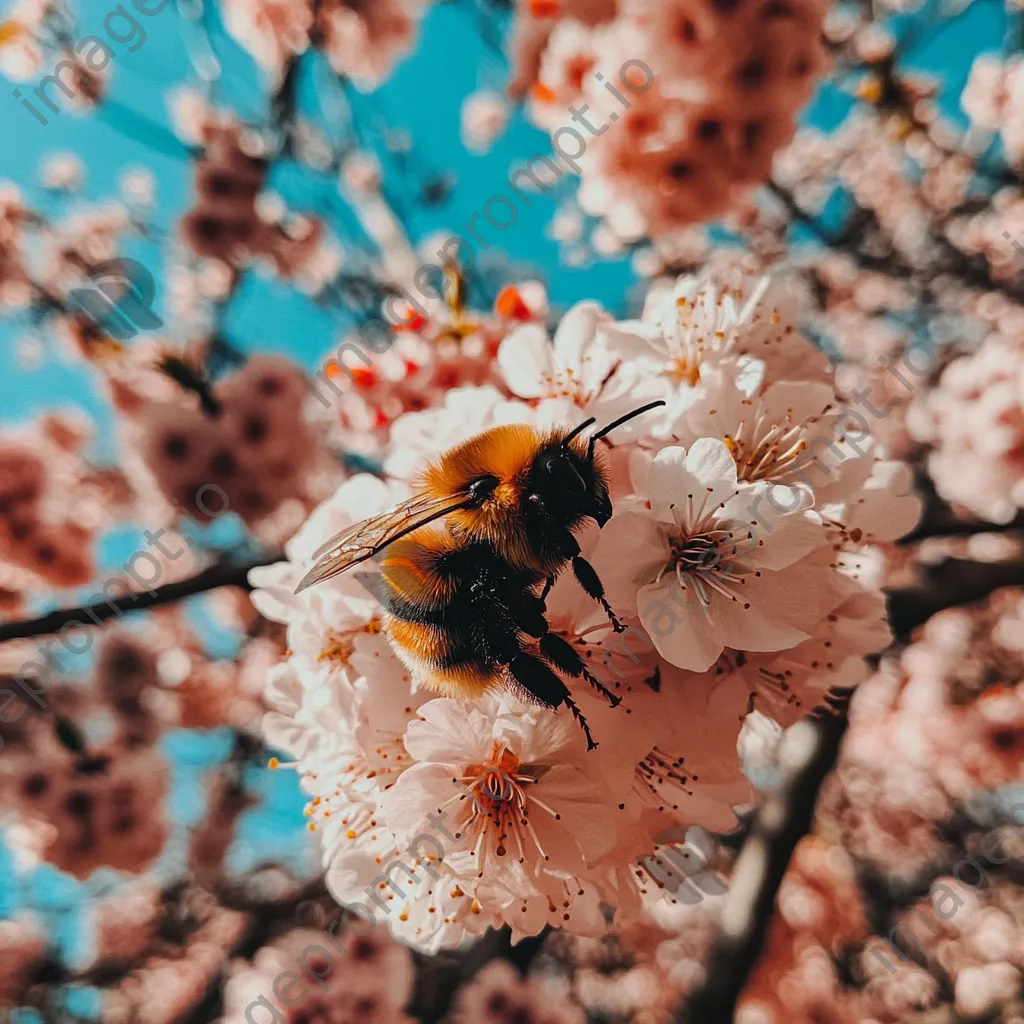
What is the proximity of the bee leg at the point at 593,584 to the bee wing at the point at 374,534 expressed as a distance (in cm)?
20

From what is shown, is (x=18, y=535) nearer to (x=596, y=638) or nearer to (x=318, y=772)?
(x=318, y=772)

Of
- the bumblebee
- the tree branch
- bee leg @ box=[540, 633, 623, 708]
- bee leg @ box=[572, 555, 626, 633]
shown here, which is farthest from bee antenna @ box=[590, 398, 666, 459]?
the tree branch

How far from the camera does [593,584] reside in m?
0.98

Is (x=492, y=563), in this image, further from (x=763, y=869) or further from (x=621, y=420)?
(x=763, y=869)

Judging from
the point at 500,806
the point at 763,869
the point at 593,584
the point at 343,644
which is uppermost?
the point at 593,584

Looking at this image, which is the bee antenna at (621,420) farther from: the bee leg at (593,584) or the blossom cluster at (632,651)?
the bee leg at (593,584)

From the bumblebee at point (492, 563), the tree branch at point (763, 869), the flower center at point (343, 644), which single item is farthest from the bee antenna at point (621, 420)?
the tree branch at point (763, 869)

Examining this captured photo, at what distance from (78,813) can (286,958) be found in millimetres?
1227

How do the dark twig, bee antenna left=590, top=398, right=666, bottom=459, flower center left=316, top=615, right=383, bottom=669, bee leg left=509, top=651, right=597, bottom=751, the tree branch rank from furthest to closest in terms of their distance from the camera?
1. the tree branch
2. the dark twig
3. flower center left=316, top=615, right=383, bottom=669
4. bee antenna left=590, top=398, right=666, bottom=459
5. bee leg left=509, top=651, right=597, bottom=751

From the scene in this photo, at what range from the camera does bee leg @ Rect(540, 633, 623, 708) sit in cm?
95

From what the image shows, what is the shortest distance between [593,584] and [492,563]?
6.2 inches

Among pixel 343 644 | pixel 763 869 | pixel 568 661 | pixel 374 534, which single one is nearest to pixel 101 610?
pixel 343 644

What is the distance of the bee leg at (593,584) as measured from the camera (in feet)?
3.20

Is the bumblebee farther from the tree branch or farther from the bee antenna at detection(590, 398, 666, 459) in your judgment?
the tree branch
